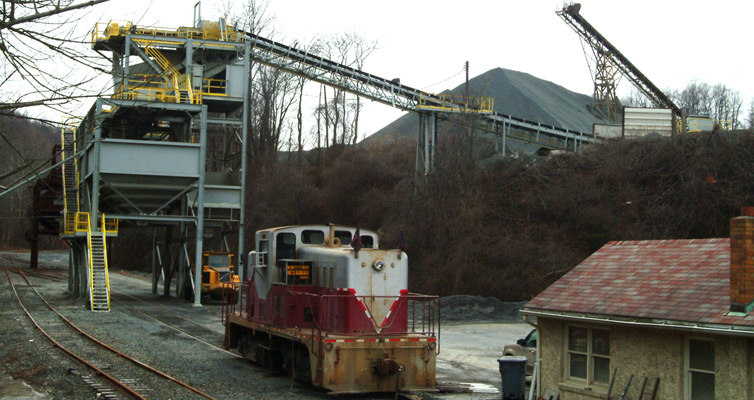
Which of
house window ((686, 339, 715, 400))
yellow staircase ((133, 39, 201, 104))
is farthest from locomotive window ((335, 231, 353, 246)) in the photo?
Answer: yellow staircase ((133, 39, 201, 104))

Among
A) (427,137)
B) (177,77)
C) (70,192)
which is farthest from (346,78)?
(70,192)

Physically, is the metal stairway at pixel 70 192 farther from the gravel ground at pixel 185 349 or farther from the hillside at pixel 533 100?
the hillside at pixel 533 100

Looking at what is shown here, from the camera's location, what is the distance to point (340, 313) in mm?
13883

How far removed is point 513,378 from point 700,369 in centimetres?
409

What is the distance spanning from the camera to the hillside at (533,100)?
5781 centimetres

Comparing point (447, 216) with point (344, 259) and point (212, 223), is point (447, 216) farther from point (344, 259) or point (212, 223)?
point (344, 259)

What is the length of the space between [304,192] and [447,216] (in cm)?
1456

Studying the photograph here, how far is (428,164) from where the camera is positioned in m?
43.3

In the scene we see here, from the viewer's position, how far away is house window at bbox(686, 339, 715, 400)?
10172mm

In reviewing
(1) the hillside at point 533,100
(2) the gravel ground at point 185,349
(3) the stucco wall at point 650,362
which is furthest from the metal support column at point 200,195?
(1) the hillside at point 533,100

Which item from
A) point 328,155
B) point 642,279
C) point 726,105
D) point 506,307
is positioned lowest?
point 506,307

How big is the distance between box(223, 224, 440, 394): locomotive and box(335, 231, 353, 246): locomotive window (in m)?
0.02

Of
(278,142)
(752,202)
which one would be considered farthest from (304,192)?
(752,202)

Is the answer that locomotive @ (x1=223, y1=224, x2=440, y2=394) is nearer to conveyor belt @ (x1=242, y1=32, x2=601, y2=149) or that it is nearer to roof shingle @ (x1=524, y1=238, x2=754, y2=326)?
roof shingle @ (x1=524, y1=238, x2=754, y2=326)
